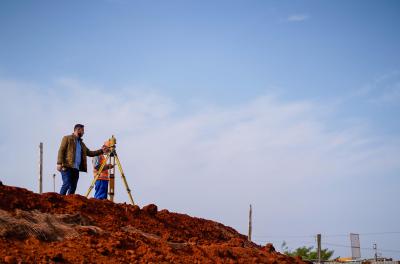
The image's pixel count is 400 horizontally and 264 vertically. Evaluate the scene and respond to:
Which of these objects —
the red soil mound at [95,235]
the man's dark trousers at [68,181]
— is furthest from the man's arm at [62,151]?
the red soil mound at [95,235]

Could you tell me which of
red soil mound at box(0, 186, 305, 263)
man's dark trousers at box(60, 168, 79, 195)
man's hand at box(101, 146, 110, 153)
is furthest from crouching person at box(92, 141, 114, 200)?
red soil mound at box(0, 186, 305, 263)

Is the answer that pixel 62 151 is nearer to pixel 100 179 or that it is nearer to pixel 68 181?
pixel 68 181

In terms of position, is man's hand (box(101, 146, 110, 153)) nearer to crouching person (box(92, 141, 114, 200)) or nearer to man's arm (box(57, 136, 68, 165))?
crouching person (box(92, 141, 114, 200))

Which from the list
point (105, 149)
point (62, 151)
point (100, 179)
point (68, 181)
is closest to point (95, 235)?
point (68, 181)

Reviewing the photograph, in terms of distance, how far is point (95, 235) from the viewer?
5.88 meters

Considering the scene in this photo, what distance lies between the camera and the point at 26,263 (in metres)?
4.43

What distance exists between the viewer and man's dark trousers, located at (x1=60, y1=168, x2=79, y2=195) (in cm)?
828

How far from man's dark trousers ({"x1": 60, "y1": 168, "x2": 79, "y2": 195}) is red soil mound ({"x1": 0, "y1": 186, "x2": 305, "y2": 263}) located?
0.78 meters

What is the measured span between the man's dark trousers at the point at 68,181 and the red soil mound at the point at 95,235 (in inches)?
30.9

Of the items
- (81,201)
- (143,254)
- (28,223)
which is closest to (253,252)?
(143,254)

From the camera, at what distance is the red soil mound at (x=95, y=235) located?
4992 millimetres

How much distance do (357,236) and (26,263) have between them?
25.5m

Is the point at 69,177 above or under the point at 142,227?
above

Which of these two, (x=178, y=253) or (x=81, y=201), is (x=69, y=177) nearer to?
(x=81, y=201)
